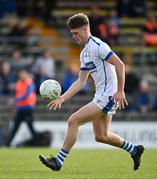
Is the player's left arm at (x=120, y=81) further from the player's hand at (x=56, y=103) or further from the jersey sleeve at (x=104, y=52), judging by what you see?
the player's hand at (x=56, y=103)

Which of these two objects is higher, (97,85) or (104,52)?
(104,52)

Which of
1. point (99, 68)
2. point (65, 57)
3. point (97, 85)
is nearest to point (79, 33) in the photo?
point (99, 68)

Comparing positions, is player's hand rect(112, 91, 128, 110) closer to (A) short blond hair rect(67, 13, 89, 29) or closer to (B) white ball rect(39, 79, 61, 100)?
(B) white ball rect(39, 79, 61, 100)

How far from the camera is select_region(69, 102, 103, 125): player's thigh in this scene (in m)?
12.0

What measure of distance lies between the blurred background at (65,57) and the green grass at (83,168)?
6.06m

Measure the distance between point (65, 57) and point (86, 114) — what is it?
14611mm

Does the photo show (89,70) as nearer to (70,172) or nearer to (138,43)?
(70,172)

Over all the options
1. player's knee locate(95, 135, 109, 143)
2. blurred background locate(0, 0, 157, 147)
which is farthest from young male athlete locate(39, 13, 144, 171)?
blurred background locate(0, 0, 157, 147)

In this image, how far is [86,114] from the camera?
1198cm

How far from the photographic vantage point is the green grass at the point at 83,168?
11.5 meters

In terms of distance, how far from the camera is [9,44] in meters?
26.2

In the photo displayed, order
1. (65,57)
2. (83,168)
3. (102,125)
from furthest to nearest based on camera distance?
(65,57) < (83,168) < (102,125)

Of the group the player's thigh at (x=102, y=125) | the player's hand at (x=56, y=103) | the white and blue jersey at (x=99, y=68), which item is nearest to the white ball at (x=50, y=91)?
the player's hand at (x=56, y=103)

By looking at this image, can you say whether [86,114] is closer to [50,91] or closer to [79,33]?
[50,91]
